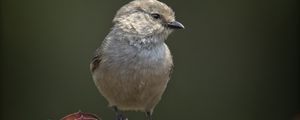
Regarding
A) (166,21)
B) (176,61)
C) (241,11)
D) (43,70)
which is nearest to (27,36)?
(43,70)

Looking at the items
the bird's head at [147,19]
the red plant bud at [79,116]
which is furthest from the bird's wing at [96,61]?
the red plant bud at [79,116]

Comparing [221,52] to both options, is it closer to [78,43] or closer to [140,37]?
[78,43]

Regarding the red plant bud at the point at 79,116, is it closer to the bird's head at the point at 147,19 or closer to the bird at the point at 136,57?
the bird at the point at 136,57

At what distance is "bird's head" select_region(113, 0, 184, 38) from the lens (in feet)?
21.9

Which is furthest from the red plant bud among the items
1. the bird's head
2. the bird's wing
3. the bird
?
the bird's wing

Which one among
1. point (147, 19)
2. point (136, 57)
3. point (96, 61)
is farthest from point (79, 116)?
point (96, 61)

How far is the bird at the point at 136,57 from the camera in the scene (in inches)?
257

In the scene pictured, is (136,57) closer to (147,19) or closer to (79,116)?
(147,19)

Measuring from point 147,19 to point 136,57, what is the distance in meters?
0.39

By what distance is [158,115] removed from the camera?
406 inches

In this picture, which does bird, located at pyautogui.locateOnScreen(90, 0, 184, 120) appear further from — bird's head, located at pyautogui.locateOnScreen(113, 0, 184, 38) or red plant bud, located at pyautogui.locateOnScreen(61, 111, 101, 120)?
red plant bud, located at pyautogui.locateOnScreen(61, 111, 101, 120)

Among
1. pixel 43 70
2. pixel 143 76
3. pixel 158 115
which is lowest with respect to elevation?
pixel 158 115

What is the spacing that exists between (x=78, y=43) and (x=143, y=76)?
3.95m

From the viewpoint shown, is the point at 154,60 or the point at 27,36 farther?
the point at 27,36
